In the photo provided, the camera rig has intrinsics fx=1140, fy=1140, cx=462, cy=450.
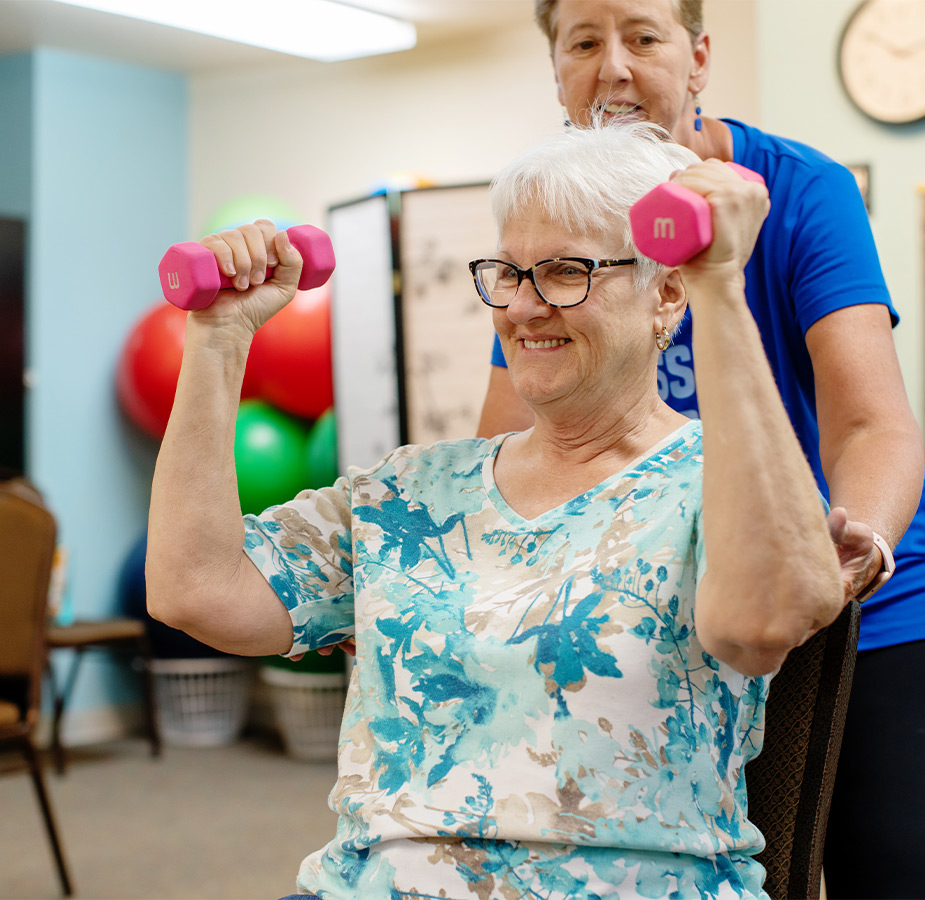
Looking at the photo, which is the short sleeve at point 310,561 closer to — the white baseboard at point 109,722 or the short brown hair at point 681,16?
the short brown hair at point 681,16

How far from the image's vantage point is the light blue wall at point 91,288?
4918mm

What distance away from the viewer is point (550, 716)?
41.4 inches

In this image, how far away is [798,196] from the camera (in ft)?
4.37

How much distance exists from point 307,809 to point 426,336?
170 centimetres

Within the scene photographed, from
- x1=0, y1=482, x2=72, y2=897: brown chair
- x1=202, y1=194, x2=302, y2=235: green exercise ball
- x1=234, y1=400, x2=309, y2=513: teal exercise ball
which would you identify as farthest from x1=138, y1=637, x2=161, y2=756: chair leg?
x1=202, y1=194, x2=302, y2=235: green exercise ball

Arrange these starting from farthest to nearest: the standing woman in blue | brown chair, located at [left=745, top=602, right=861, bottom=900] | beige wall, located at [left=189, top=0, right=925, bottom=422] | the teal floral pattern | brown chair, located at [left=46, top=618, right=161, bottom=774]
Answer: brown chair, located at [left=46, top=618, right=161, bottom=774] → beige wall, located at [left=189, top=0, right=925, bottom=422] → the standing woman in blue → brown chair, located at [left=745, top=602, right=861, bottom=900] → the teal floral pattern

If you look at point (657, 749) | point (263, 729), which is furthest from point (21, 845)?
point (657, 749)

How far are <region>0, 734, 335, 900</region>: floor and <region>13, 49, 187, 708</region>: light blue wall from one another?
0.76 metres

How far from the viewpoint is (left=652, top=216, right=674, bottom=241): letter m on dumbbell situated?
0.90m

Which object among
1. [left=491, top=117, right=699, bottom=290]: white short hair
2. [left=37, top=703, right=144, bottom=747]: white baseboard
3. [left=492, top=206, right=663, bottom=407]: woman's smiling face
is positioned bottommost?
[left=37, top=703, right=144, bottom=747]: white baseboard

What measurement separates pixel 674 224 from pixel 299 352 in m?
3.79

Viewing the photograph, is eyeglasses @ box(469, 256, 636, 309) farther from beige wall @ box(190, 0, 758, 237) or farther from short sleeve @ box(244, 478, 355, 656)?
beige wall @ box(190, 0, 758, 237)

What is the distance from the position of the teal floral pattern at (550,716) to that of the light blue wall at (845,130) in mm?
2132

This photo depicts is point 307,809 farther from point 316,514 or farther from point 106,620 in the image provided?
point 316,514
